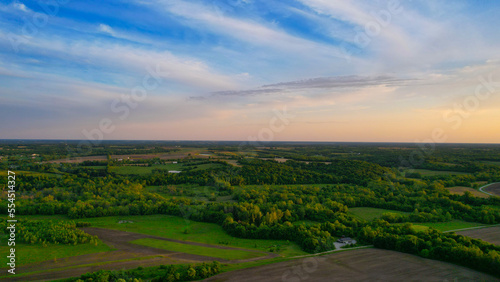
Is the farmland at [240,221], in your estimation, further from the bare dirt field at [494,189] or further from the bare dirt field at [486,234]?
the bare dirt field at [494,189]

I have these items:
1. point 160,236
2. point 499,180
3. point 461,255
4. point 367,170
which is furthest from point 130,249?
point 499,180

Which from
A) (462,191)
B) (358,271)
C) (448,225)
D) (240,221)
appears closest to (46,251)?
(240,221)

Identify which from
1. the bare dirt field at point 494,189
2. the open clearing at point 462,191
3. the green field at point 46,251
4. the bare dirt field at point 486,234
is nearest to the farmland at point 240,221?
the green field at point 46,251

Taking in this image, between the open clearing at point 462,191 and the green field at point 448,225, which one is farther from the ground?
the open clearing at point 462,191

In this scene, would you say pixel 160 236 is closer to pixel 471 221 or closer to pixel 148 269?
pixel 148 269

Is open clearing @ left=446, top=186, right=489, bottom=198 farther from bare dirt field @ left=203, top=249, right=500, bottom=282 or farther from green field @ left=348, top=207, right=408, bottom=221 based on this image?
bare dirt field @ left=203, top=249, right=500, bottom=282

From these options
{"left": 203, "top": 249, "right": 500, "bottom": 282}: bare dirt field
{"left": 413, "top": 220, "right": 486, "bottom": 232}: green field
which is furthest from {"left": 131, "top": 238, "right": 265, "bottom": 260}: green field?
{"left": 413, "top": 220, "right": 486, "bottom": 232}: green field
